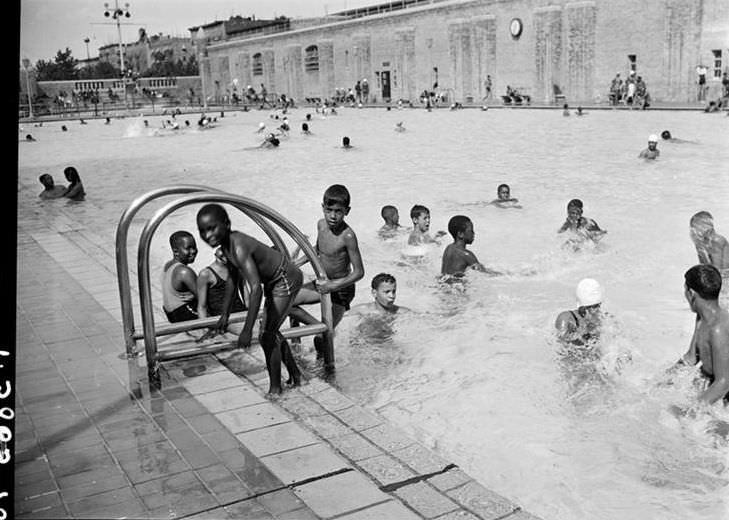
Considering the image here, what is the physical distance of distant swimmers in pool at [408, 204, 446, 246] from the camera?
30.1 feet

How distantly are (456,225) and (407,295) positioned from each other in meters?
1.16

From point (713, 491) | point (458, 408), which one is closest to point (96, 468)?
point (458, 408)

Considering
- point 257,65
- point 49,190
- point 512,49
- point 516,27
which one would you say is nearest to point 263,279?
point 49,190

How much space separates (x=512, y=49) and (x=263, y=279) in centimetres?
3447

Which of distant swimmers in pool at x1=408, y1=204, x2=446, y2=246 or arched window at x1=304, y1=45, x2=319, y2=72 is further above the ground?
arched window at x1=304, y1=45, x2=319, y2=72

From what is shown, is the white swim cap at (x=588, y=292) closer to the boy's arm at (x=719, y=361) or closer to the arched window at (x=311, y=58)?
the boy's arm at (x=719, y=361)

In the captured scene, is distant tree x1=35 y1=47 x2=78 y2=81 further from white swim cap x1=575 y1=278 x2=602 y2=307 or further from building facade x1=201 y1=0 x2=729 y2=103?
building facade x1=201 y1=0 x2=729 y2=103

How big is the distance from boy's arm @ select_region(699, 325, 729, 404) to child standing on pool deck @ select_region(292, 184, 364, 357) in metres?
2.23

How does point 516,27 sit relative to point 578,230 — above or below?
above

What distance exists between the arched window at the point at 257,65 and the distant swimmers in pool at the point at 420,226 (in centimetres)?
5348

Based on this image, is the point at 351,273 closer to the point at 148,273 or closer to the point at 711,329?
the point at 148,273

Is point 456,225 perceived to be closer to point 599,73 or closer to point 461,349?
point 461,349

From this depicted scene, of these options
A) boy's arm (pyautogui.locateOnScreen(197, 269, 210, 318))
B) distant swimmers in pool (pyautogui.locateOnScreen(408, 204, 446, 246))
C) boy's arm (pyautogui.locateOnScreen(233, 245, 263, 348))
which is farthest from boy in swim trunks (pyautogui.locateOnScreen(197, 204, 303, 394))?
distant swimmers in pool (pyautogui.locateOnScreen(408, 204, 446, 246))

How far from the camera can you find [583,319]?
216 inches
